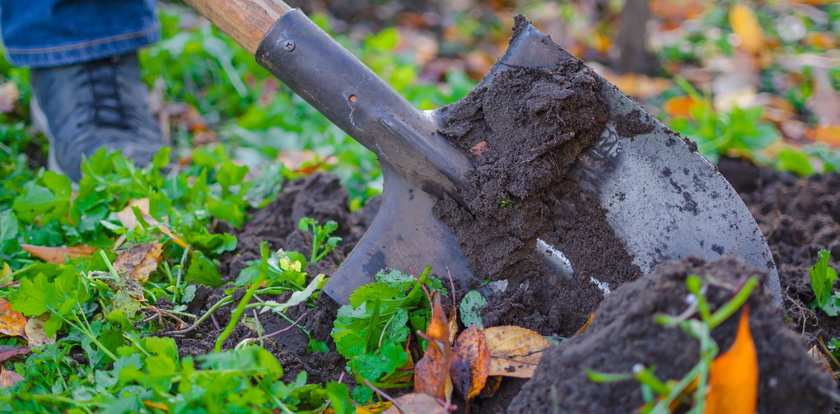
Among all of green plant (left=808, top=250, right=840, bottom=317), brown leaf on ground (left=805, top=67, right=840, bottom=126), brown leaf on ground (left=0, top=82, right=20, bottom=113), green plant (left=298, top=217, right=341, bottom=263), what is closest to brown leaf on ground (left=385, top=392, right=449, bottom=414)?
green plant (left=298, top=217, right=341, bottom=263)

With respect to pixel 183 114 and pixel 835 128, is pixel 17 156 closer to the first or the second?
pixel 183 114

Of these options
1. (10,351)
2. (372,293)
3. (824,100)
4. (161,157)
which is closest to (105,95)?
(161,157)

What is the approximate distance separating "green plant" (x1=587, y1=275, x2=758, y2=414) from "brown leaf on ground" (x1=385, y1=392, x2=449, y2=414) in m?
0.31

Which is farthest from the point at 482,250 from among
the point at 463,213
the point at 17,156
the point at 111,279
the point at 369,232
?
the point at 17,156

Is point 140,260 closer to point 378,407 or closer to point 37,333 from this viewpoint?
point 37,333

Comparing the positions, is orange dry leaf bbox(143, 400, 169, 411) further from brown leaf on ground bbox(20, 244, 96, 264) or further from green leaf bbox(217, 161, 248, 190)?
green leaf bbox(217, 161, 248, 190)

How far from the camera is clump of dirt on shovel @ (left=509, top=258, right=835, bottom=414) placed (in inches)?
34.9

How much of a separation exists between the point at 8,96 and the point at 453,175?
224 cm

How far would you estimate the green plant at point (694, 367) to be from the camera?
2.71 ft

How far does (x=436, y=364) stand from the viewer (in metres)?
1.17

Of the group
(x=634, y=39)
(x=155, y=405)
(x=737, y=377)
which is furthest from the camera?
(x=634, y=39)

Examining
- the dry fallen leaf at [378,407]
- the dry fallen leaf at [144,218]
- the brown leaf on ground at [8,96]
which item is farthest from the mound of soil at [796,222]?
the brown leaf on ground at [8,96]

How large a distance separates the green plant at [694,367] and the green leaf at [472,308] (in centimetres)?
48

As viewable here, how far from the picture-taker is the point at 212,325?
57.4 inches
